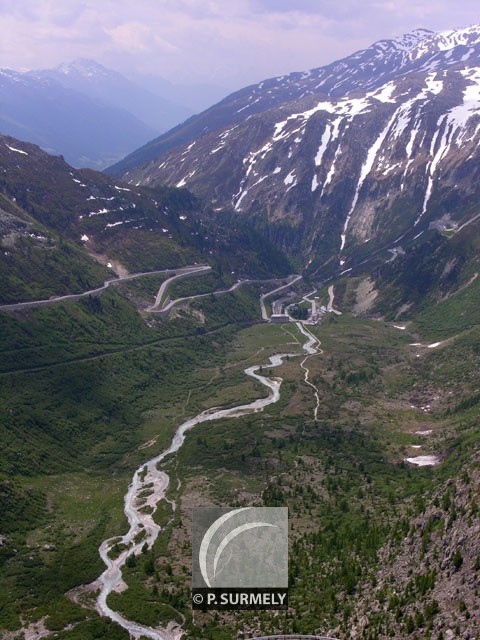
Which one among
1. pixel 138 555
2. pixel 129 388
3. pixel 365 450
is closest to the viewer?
pixel 138 555

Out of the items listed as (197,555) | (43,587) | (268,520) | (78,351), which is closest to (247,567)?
(197,555)

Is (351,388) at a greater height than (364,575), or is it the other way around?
(351,388)

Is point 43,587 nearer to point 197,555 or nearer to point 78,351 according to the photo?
point 197,555

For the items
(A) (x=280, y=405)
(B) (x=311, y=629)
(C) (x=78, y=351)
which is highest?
(C) (x=78, y=351)

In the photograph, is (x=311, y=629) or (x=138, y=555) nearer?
(x=311, y=629)

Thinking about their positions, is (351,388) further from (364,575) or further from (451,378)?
(364,575)

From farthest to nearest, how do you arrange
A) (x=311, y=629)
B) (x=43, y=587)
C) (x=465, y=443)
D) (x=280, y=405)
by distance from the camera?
1. (x=280, y=405)
2. (x=465, y=443)
3. (x=43, y=587)
4. (x=311, y=629)
